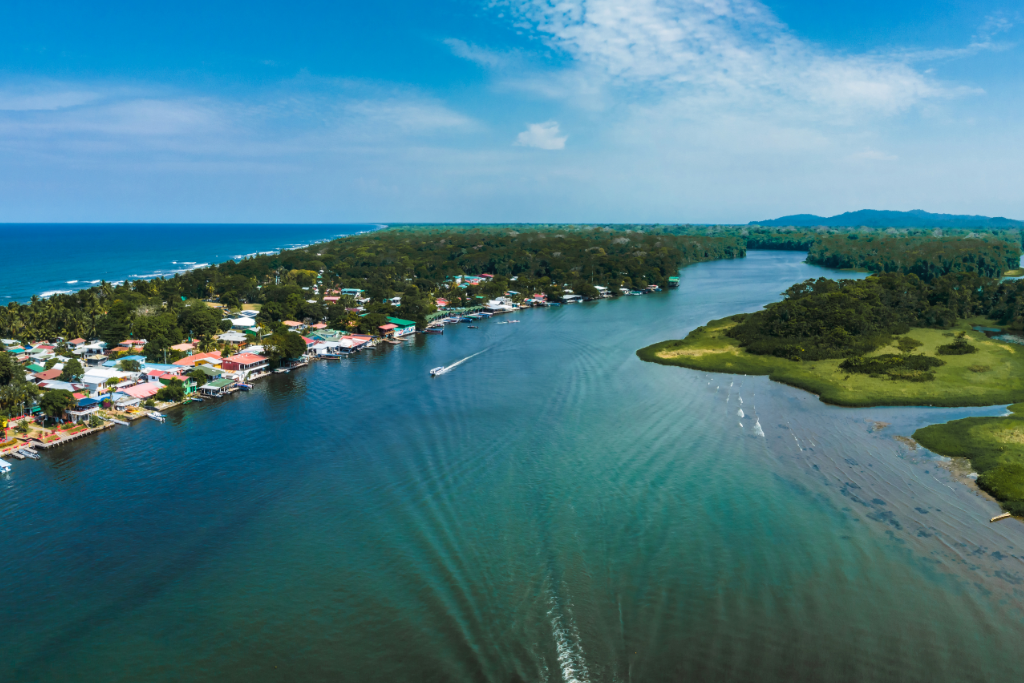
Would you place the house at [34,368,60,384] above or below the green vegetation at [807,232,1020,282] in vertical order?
below

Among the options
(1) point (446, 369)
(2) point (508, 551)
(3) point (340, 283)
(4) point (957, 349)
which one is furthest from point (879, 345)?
(3) point (340, 283)

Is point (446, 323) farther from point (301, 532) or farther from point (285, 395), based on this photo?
point (301, 532)

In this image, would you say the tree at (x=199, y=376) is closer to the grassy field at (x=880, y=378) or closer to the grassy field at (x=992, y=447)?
the grassy field at (x=880, y=378)

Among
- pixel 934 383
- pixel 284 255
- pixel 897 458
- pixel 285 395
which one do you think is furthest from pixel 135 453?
pixel 284 255

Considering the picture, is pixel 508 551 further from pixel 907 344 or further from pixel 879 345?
pixel 907 344

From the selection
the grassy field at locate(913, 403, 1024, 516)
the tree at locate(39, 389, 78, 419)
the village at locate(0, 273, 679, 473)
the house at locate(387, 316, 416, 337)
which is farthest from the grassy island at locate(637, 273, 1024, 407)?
the tree at locate(39, 389, 78, 419)

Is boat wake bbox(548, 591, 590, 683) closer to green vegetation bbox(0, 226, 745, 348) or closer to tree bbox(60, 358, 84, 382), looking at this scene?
tree bbox(60, 358, 84, 382)
